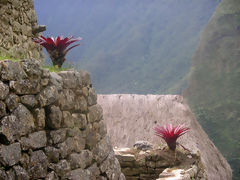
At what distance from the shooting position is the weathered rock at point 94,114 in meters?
3.95

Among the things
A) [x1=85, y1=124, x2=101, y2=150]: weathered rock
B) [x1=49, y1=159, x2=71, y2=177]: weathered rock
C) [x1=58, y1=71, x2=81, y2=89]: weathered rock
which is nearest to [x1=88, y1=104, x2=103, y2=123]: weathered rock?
[x1=85, y1=124, x2=101, y2=150]: weathered rock

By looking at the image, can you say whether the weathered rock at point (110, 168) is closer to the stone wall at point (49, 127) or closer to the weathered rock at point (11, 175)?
the stone wall at point (49, 127)

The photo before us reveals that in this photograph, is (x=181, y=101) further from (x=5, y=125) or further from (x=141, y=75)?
(x=141, y=75)

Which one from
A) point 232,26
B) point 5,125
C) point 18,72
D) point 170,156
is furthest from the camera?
point 232,26

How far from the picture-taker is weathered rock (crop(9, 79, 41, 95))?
2.69m

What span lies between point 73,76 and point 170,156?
344 cm

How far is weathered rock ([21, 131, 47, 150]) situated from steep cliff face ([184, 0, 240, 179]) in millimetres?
17361

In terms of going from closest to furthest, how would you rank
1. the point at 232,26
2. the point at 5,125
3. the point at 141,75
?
the point at 5,125 → the point at 232,26 → the point at 141,75

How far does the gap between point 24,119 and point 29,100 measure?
18cm

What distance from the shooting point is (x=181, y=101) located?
32.1 ft

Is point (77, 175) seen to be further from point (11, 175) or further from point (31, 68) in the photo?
point (31, 68)

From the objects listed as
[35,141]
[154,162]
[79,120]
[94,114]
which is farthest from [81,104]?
[154,162]

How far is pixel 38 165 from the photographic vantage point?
2896 mm

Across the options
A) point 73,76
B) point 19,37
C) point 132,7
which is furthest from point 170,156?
point 132,7
